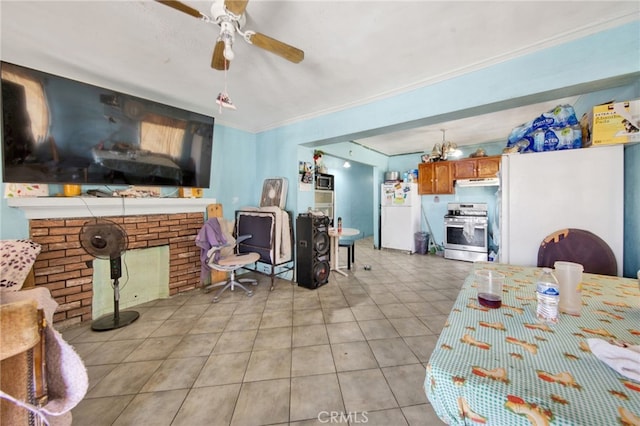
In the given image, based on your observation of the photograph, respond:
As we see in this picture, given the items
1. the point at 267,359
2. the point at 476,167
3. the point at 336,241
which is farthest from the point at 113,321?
the point at 476,167

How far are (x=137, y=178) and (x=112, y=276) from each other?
3.63 ft

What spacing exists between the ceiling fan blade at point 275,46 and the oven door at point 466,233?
4.70 metres

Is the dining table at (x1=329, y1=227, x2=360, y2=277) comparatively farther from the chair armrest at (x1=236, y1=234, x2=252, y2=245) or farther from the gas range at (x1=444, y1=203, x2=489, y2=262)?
the gas range at (x1=444, y1=203, x2=489, y2=262)

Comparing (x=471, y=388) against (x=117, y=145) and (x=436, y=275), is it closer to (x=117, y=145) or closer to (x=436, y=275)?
(x=117, y=145)

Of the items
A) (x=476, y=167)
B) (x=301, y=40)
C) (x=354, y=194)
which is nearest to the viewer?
(x=301, y=40)

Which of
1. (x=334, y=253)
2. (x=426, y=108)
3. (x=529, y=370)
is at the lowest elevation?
(x=334, y=253)

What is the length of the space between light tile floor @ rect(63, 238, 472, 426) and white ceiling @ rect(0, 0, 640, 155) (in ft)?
8.28

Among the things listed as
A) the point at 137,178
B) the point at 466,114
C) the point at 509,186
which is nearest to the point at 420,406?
the point at 509,186

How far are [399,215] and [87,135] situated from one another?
548 cm

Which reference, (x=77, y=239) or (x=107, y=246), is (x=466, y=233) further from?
(x=77, y=239)

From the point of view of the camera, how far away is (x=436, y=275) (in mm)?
3867

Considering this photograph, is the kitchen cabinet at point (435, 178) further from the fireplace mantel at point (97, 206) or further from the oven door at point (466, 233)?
the fireplace mantel at point (97, 206)

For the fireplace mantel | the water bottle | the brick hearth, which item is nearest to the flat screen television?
the fireplace mantel

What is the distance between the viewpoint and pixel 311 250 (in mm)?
3225
